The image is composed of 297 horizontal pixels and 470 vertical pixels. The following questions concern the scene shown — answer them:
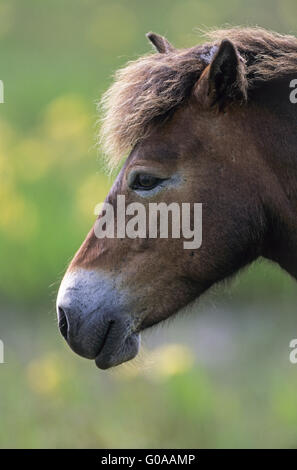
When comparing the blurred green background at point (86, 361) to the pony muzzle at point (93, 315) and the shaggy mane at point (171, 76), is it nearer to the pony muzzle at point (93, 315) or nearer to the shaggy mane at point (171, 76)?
the pony muzzle at point (93, 315)

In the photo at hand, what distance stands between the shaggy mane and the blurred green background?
0.66m

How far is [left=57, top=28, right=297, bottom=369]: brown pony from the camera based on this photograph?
10.1 feet

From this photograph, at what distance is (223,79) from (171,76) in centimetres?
21

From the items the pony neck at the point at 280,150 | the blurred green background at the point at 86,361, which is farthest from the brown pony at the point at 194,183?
the blurred green background at the point at 86,361

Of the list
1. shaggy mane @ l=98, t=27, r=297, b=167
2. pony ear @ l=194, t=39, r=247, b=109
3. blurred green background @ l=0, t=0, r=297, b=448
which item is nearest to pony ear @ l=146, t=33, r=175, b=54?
shaggy mane @ l=98, t=27, r=297, b=167

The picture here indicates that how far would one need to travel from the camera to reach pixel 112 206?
3.22 m

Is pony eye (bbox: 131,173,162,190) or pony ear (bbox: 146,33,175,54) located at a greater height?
pony ear (bbox: 146,33,175,54)

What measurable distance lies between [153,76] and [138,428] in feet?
8.78

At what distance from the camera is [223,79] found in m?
3.05

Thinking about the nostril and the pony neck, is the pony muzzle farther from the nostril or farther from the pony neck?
the pony neck

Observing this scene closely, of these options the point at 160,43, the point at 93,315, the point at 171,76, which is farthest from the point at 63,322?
the point at 160,43

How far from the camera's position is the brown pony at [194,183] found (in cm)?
308

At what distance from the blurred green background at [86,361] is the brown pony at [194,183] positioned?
0.84 feet

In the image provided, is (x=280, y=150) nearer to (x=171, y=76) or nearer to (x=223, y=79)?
(x=223, y=79)
